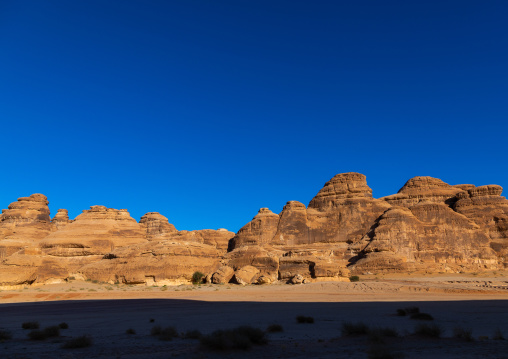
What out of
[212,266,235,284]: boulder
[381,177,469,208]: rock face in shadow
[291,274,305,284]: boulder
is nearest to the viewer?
[291,274,305,284]: boulder

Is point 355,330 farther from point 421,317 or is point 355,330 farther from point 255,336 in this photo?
point 421,317

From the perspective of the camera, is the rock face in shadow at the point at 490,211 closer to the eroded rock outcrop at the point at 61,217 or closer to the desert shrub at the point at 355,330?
the desert shrub at the point at 355,330

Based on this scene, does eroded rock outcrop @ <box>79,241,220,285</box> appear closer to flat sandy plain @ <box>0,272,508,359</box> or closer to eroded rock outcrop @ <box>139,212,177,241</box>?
flat sandy plain @ <box>0,272,508,359</box>

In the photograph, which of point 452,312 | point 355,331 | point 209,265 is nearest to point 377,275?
point 209,265

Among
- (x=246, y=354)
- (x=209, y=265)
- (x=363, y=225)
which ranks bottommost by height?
(x=246, y=354)

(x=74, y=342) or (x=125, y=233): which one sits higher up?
(x=125, y=233)

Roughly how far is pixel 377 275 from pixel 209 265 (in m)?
21.2

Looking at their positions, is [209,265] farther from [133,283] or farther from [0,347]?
[0,347]

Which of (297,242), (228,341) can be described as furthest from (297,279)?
(297,242)

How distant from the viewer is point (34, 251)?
46.1 meters

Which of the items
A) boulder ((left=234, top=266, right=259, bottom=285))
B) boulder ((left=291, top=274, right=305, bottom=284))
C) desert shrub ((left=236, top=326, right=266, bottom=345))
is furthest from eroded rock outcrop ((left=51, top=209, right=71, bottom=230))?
desert shrub ((left=236, top=326, right=266, bottom=345))

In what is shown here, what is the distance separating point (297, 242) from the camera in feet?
240

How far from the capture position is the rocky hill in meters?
42.4

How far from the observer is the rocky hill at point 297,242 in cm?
4238
